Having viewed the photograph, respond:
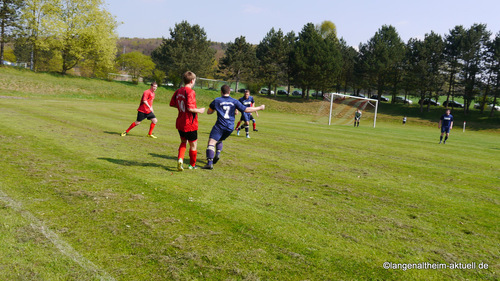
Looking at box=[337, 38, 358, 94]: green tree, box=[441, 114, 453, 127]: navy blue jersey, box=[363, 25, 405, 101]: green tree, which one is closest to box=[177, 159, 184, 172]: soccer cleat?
box=[441, 114, 453, 127]: navy blue jersey

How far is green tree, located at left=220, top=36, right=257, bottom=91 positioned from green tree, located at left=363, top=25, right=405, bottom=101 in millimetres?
24358

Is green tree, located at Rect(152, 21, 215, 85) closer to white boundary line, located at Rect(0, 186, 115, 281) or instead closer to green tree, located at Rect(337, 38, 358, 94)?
green tree, located at Rect(337, 38, 358, 94)

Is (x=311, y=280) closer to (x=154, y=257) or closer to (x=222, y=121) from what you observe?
(x=154, y=257)

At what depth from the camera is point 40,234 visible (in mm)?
4309

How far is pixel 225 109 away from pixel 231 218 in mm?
4120

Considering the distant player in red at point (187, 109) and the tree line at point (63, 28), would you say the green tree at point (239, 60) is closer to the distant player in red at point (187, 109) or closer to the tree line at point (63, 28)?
the tree line at point (63, 28)

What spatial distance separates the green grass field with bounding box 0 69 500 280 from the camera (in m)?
3.82

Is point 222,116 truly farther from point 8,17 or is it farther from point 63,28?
point 8,17

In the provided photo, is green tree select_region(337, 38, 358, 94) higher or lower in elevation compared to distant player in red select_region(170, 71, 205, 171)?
higher

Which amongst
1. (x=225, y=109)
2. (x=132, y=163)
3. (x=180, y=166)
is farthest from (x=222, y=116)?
(x=132, y=163)

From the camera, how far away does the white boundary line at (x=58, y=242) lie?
3.57 metres

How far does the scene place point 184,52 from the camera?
67.8 meters

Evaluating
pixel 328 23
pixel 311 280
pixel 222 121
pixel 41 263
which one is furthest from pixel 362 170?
Answer: pixel 328 23

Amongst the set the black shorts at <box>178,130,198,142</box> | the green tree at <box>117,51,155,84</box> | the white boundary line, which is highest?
the green tree at <box>117,51,155,84</box>
